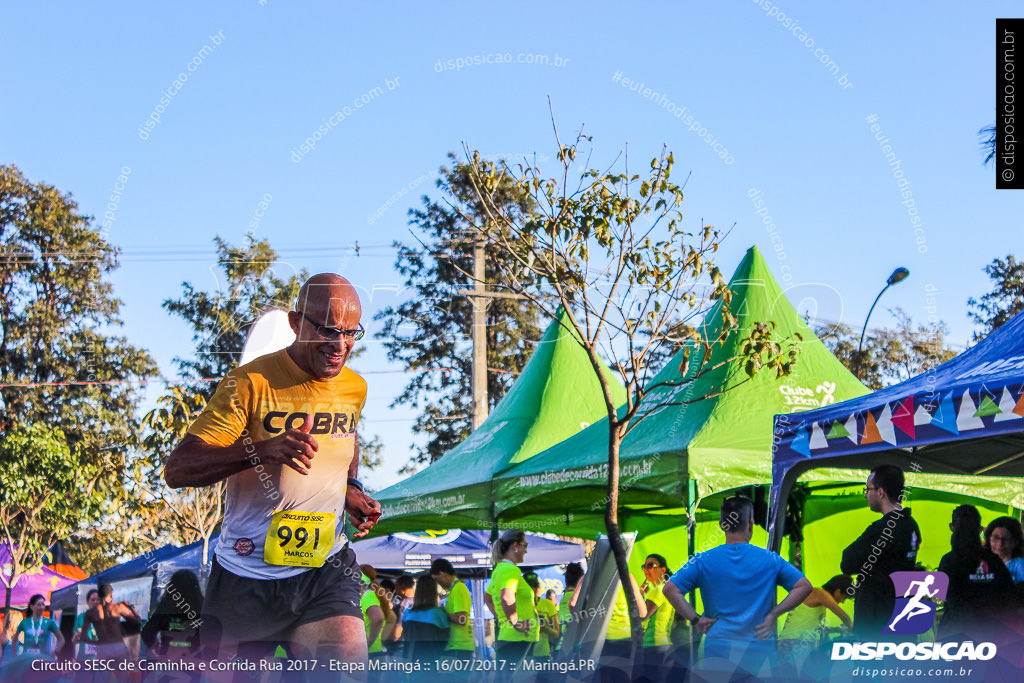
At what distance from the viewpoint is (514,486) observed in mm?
10633

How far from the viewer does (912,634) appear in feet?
18.2

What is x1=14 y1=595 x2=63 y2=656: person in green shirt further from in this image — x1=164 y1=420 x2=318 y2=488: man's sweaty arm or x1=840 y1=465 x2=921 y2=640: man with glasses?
x1=164 y1=420 x2=318 y2=488: man's sweaty arm

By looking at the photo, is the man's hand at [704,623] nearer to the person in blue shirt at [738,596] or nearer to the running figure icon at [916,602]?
the person in blue shirt at [738,596]

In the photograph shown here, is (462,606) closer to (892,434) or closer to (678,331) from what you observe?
(678,331)

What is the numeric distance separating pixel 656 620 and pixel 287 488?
6.07m

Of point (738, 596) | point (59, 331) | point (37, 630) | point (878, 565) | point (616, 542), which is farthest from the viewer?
point (59, 331)

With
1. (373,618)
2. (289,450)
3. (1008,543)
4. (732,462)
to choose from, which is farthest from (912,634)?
(373,618)

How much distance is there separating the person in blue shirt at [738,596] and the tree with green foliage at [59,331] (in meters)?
22.9

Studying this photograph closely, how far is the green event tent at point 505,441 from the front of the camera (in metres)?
11.7

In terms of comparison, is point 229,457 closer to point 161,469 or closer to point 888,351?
point 161,469

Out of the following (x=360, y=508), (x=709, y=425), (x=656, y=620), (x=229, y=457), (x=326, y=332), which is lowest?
(x=656, y=620)

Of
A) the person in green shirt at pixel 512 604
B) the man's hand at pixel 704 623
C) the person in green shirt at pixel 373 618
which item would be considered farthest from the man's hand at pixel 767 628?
the person in green shirt at pixel 373 618

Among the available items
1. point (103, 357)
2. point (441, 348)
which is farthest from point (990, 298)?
point (103, 357)

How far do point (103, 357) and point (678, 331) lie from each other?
86.6 ft
